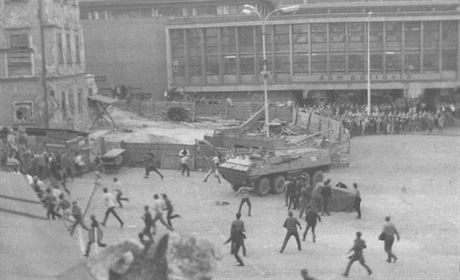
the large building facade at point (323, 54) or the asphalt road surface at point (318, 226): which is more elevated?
the large building facade at point (323, 54)

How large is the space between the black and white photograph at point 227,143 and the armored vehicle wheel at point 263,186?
0.24 feet

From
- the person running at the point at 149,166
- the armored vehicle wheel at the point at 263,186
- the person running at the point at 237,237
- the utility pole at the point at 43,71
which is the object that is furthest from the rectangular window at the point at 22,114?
the person running at the point at 237,237

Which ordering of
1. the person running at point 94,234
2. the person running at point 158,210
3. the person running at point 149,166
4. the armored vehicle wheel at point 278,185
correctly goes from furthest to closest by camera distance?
the person running at point 149,166, the armored vehicle wheel at point 278,185, the person running at point 158,210, the person running at point 94,234

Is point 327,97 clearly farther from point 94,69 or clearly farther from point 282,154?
point 282,154

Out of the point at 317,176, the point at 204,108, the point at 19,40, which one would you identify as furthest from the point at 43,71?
the point at 204,108

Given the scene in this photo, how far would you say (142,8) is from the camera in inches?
2363

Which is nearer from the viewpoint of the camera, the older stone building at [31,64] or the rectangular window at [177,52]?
the older stone building at [31,64]

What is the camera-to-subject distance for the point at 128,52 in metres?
56.6

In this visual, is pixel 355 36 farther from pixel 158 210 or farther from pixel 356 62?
pixel 158 210

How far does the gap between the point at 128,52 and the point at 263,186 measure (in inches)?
1370

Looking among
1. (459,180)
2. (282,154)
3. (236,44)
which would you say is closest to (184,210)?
(282,154)

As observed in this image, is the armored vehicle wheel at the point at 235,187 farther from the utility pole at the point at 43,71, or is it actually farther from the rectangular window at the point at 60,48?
the rectangular window at the point at 60,48

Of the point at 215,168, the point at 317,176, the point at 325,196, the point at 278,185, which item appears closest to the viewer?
the point at 325,196

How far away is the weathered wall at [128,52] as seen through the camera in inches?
2201
